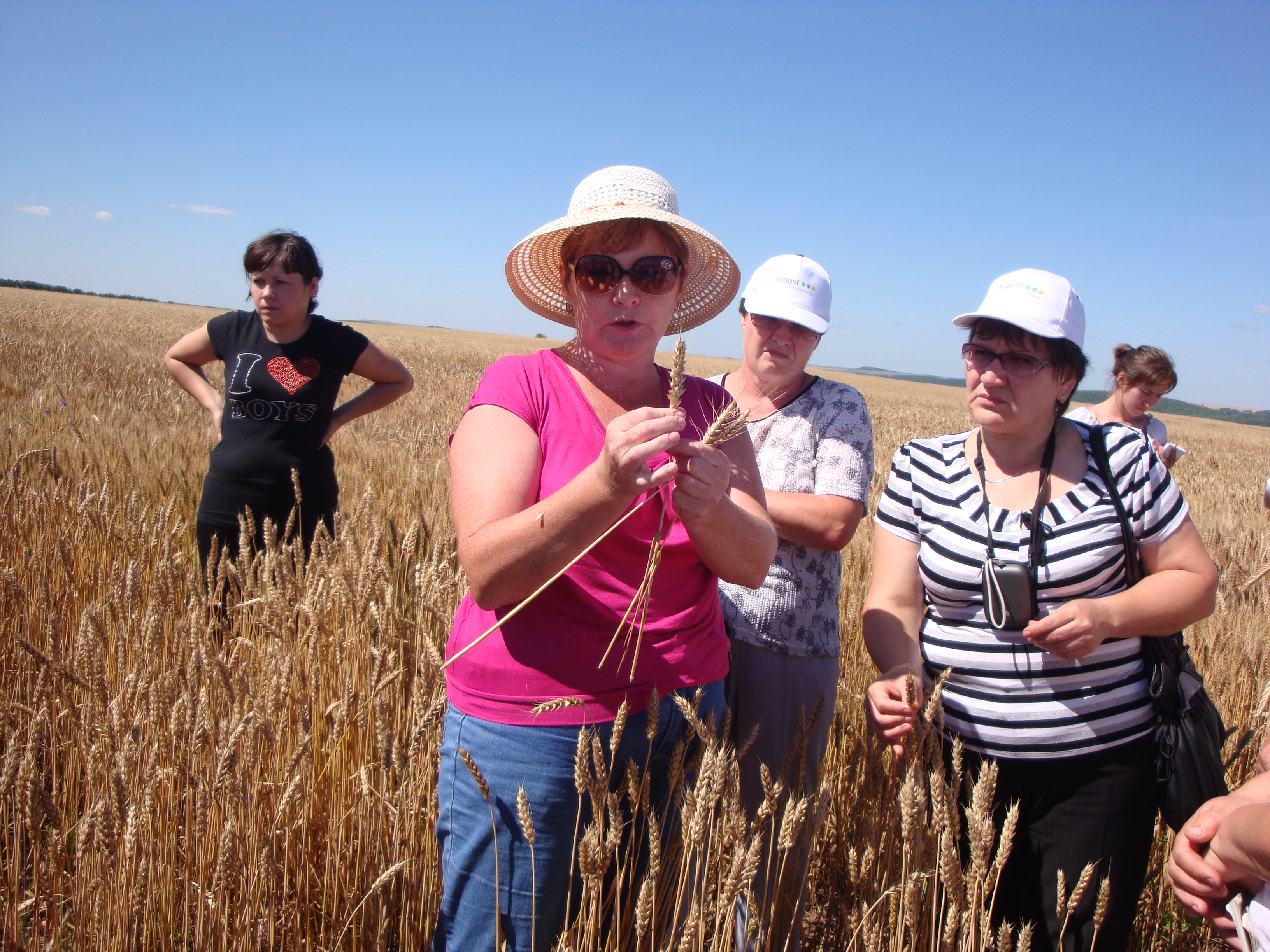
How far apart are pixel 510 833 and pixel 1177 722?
1.42 metres

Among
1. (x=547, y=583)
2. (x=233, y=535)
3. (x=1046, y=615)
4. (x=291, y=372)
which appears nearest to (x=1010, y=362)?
(x=1046, y=615)

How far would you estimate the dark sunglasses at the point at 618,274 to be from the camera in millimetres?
1460

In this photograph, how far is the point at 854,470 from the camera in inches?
81.9

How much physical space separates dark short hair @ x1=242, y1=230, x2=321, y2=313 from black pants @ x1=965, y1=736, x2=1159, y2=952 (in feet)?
9.59

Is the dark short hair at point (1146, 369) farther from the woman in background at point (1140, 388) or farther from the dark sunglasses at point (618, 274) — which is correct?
the dark sunglasses at point (618, 274)

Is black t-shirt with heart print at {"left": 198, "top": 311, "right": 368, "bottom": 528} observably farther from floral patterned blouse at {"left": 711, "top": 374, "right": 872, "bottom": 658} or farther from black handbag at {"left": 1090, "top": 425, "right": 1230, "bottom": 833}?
black handbag at {"left": 1090, "top": 425, "right": 1230, "bottom": 833}

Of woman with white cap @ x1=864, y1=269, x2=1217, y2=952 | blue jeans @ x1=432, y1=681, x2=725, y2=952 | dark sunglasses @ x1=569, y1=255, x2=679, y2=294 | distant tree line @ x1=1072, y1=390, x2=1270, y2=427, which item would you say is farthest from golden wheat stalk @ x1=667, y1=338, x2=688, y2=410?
distant tree line @ x1=1072, y1=390, x2=1270, y2=427

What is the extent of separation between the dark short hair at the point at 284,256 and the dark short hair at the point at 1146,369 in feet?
15.1

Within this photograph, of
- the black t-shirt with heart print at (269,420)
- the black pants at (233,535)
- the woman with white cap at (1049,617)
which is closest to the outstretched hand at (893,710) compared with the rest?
the woman with white cap at (1049,617)

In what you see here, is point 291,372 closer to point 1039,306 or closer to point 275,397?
point 275,397

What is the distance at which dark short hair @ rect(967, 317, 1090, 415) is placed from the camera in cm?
175

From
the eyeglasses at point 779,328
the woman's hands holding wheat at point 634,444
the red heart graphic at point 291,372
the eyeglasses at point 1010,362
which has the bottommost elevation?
the woman's hands holding wheat at point 634,444

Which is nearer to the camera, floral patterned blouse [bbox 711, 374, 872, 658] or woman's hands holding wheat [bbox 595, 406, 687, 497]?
woman's hands holding wheat [bbox 595, 406, 687, 497]

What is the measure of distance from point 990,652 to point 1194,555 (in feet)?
1.59
